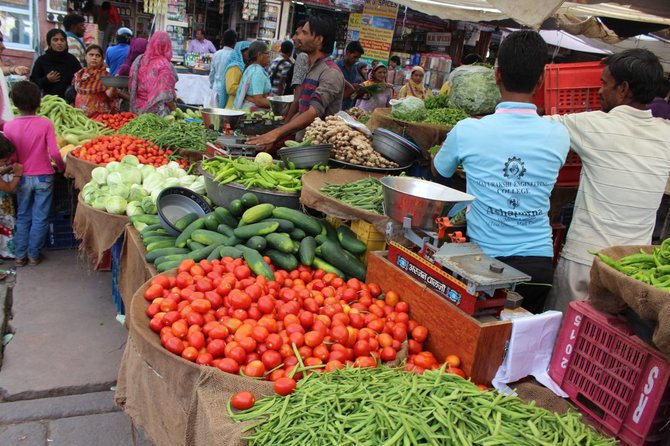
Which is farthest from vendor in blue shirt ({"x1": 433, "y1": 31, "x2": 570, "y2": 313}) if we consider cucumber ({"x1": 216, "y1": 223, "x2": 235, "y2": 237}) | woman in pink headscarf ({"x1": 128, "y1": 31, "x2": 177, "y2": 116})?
woman in pink headscarf ({"x1": 128, "y1": 31, "x2": 177, "y2": 116})

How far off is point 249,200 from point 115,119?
4.80 meters

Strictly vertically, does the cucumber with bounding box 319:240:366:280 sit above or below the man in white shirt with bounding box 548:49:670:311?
below

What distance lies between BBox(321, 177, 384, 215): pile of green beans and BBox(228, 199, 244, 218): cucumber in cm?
59

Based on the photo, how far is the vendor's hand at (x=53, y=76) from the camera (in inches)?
306

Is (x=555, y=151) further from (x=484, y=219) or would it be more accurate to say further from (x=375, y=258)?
(x=375, y=258)

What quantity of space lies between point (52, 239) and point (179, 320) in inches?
185

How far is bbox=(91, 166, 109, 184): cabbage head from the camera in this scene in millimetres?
4934

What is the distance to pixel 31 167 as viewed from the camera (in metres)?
5.60

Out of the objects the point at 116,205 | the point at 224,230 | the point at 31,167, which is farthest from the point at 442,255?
the point at 31,167

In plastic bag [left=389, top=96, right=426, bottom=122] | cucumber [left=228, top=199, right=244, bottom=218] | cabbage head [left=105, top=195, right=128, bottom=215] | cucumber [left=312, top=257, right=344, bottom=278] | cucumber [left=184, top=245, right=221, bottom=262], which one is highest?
plastic bag [left=389, top=96, right=426, bottom=122]

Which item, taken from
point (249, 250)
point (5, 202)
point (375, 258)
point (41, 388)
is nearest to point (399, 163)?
point (375, 258)

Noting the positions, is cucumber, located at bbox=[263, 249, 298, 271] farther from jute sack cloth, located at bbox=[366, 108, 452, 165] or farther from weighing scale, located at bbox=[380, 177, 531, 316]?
jute sack cloth, located at bbox=[366, 108, 452, 165]

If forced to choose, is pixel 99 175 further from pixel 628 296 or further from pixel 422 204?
pixel 628 296

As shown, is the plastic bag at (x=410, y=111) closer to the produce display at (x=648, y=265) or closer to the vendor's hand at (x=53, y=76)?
the produce display at (x=648, y=265)
